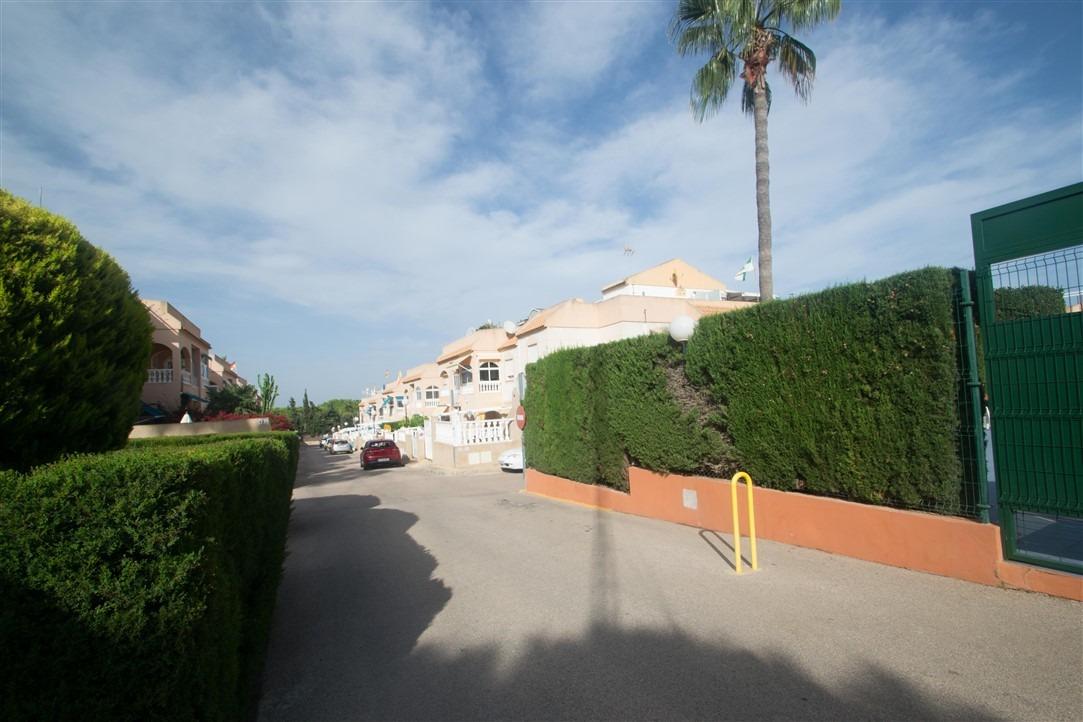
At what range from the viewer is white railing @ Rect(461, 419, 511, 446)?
2641 cm

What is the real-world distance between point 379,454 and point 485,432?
6.60 metres

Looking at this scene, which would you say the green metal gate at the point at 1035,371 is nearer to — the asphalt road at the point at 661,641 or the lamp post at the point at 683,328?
the asphalt road at the point at 661,641

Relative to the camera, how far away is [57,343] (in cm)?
332

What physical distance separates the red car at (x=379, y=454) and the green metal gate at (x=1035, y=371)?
27541 millimetres

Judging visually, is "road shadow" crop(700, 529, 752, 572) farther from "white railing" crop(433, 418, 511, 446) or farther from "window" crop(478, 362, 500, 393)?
"window" crop(478, 362, 500, 393)

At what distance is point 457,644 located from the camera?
5000 mm

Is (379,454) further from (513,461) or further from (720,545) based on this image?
(720,545)

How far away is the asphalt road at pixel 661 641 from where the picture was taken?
3770mm

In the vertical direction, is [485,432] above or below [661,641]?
above

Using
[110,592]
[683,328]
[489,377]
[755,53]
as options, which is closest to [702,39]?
[755,53]

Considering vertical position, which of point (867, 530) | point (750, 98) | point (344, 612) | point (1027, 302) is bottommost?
point (344, 612)

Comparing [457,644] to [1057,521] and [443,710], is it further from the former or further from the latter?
[1057,521]

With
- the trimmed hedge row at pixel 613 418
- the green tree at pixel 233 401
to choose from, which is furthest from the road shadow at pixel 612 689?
the green tree at pixel 233 401

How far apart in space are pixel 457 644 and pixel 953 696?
362 centimetres
